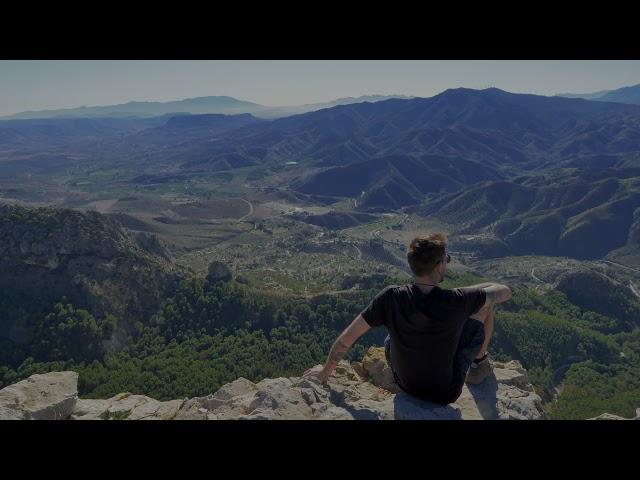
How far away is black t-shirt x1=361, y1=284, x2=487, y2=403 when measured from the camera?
201 inches

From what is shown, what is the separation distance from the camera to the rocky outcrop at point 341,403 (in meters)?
5.78

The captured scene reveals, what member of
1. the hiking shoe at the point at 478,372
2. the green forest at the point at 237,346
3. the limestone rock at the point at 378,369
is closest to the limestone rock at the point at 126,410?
the limestone rock at the point at 378,369

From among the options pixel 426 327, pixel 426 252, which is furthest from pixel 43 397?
pixel 426 252

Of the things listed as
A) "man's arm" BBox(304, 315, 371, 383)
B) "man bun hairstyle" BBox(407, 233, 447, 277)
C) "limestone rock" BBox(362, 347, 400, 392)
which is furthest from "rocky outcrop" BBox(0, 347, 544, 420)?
"man bun hairstyle" BBox(407, 233, 447, 277)

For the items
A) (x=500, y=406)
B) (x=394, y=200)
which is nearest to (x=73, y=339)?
(x=500, y=406)

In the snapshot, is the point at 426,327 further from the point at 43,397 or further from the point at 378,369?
the point at 43,397

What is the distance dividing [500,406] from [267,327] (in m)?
38.7

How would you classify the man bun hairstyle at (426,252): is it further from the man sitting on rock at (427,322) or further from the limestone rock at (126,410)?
the limestone rock at (126,410)

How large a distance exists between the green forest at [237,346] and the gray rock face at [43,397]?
18.9 meters

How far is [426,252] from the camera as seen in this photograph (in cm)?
502

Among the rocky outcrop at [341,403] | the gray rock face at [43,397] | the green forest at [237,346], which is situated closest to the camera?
the rocky outcrop at [341,403]

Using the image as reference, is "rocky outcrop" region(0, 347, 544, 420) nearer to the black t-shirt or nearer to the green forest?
the black t-shirt

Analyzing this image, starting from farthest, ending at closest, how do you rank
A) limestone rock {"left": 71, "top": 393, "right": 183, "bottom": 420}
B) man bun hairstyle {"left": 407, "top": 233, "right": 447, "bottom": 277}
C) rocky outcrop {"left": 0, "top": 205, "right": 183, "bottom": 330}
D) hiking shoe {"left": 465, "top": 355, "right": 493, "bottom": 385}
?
1. rocky outcrop {"left": 0, "top": 205, "right": 183, "bottom": 330}
2. limestone rock {"left": 71, "top": 393, "right": 183, "bottom": 420}
3. hiking shoe {"left": 465, "top": 355, "right": 493, "bottom": 385}
4. man bun hairstyle {"left": 407, "top": 233, "right": 447, "bottom": 277}
